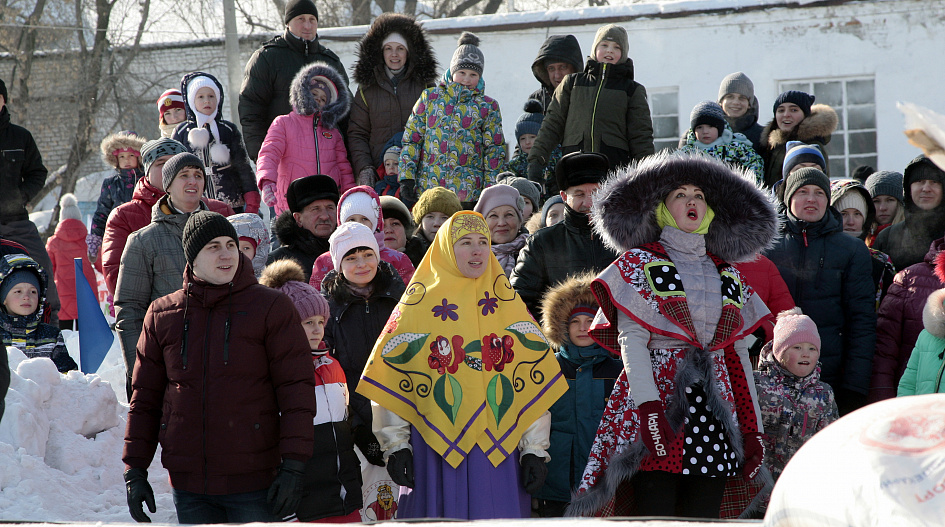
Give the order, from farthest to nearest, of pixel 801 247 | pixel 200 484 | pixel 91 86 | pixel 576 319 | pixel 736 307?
pixel 91 86 → pixel 801 247 → pixel 576 319 → pixel 736 307 → pixel 200 484

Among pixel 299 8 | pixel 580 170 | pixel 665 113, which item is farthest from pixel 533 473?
pixel 665 113

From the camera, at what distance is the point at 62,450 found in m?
5.64

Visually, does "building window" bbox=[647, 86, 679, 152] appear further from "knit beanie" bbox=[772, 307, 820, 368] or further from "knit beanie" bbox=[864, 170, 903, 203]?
"knit beanie" bbox=[772, 307, 820, 368]

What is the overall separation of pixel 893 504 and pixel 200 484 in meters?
2.70

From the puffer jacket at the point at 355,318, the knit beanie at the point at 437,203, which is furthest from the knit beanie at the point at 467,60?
the puffer jacket at the point at 355,318

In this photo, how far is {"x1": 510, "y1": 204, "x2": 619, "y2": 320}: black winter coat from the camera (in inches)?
196

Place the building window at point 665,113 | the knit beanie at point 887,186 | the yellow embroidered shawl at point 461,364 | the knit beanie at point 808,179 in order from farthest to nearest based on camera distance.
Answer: the building window at point 665,113 < the knit beanie at point 887,186 < the knit beanie at point 808,179 < the yellow embroidered shawl at point 461,364

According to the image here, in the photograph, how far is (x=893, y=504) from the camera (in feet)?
6.01

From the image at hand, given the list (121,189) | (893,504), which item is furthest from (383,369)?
(121,189)

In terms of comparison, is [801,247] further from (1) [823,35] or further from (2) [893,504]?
(1) [823,35]

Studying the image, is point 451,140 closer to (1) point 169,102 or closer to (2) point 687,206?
(1) point 169,102

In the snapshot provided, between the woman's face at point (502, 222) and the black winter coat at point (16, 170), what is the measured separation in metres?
4.15

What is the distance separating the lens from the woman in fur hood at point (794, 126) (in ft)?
23.4

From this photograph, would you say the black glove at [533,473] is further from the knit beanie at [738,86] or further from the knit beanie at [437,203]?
the knit beanie at [738,86]
